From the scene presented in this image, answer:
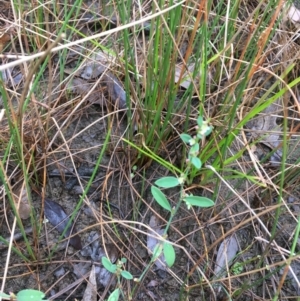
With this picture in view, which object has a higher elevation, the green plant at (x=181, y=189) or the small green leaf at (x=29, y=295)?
the green plant at (x=181, y=189)

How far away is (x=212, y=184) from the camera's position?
3.29 feet

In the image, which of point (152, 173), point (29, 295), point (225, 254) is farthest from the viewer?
point (152, 173)

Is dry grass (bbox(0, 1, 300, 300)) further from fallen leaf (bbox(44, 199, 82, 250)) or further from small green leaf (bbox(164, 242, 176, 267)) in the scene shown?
small green leaf (bbox(164, 242, 176, 267))

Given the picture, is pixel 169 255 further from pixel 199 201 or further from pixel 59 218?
pixel 59 218

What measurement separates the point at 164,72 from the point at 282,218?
485 mm

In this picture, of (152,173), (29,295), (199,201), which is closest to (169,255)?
(199,201)

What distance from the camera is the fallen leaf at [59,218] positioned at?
0.95 metres

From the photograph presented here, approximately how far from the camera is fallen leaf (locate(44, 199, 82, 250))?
951 millimetres

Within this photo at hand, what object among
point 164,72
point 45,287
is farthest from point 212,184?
point 45,287

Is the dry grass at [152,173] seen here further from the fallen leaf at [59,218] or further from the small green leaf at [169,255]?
the small green leaf at [169,255]

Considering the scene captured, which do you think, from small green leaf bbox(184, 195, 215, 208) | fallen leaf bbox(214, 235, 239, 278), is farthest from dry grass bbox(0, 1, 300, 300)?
small green leaf bbox(184, 195, 215, 208)

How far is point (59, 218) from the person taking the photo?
978 mm

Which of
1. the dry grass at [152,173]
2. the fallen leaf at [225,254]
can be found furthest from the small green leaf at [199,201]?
the fallen leaf at [225,254]

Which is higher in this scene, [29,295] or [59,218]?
[29,295]
